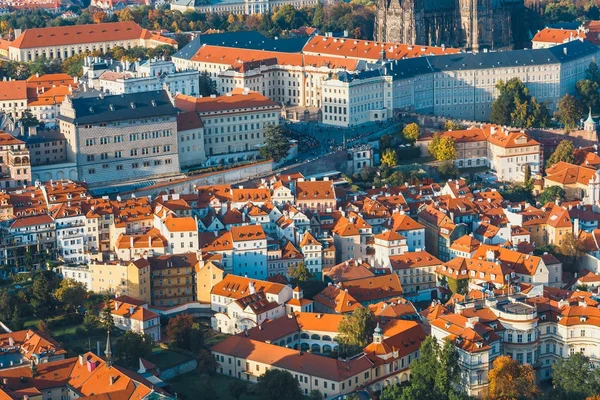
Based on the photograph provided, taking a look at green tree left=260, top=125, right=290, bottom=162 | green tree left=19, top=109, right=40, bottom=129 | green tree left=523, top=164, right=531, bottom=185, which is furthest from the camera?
green tree left=19, top=109, right=40, bottom=129

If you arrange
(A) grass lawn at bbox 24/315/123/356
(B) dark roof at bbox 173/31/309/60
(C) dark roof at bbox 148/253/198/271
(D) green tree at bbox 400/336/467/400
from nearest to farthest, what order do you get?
1. (D) green tree at bbox 400/336/467/400
2. (A) grass lawn at bbox 24/315/123/356
3. (C) dark roof at bbox 148/253/198/271
4. (B) dark roof at bbox 173/31/309/60

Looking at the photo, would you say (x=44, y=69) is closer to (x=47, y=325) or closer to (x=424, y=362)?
(x=47, y=325)

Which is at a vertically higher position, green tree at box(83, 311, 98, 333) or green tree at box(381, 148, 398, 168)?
green tree at box(381, 148, 398, 168)

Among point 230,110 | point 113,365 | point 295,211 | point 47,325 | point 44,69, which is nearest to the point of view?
point 113,365

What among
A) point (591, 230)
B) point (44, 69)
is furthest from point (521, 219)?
point (44, 69)

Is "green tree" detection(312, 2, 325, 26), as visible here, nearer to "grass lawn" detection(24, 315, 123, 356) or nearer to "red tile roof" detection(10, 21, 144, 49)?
"red tile roof" detection(10, 21, 144, 49)

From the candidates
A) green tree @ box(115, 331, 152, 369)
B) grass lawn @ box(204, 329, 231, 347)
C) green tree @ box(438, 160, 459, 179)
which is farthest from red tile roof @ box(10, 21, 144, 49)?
green tree @ box(115, 331, 152, 369)

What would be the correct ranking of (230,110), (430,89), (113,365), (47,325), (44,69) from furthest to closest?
(44,69) → (430,89) → (230,110) → (47,325) → (113,365)
